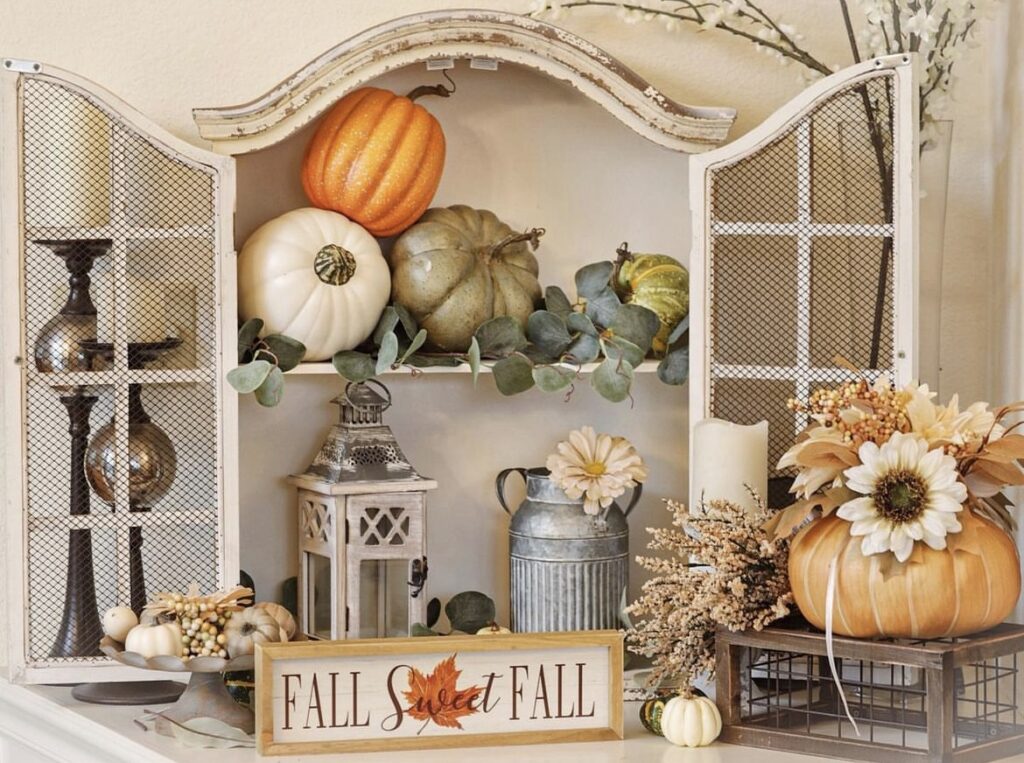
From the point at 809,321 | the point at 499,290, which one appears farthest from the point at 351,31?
the point at 809,321

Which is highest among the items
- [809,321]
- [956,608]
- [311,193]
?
[311,193]

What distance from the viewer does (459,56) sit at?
5.38 feet

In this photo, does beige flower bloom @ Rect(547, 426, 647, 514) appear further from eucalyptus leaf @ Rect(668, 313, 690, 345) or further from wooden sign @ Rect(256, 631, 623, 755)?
wooden sign @ Rect(256, 631, 623, 755)

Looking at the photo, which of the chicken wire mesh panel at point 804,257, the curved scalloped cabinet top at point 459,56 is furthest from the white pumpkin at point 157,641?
the chicken wire mesh panel at point 804,257

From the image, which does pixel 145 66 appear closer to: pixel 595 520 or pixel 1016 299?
pixel 595 520

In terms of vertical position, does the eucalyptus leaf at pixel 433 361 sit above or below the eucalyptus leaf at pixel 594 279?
below

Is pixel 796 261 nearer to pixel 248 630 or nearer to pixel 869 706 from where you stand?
pixel 869 706

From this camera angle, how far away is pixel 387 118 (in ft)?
5.43

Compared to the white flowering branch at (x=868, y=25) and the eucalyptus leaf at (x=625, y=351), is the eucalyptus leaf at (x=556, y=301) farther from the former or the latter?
the white flowering branch at (x=868, y=25)

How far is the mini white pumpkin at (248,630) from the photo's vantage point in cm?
141

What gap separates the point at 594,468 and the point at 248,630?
1.59 ft

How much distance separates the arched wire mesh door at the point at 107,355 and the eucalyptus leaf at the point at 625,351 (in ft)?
1.48

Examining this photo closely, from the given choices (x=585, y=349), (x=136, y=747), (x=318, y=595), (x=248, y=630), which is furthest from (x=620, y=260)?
(x=136, y=747)

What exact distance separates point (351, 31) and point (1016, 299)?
3.00 ft
